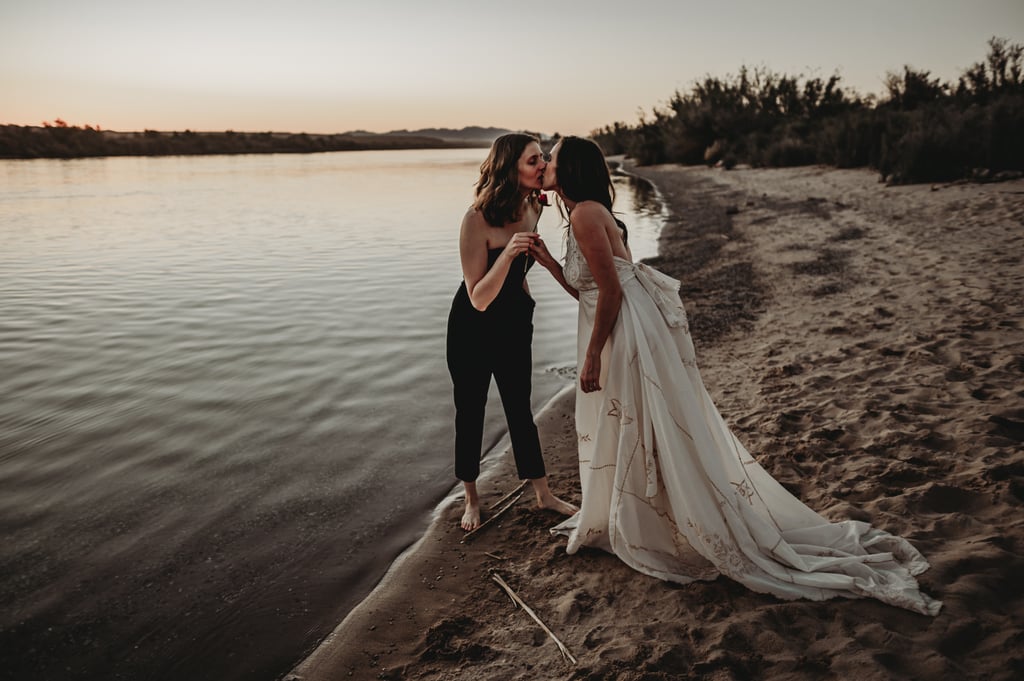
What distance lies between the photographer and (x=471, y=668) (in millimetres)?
2648

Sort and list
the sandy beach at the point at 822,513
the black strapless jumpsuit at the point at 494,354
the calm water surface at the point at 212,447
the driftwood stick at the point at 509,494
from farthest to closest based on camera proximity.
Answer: the driftwood stick at the point at 509,494 → the black strapless jumpsuit at the point at 494,354 → the calm water surface at the point at 212,447 → the sandy beach at the point at 822,513

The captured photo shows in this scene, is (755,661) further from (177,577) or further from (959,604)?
(177,577)

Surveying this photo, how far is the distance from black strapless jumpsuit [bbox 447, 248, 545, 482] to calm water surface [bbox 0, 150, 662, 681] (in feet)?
2.78

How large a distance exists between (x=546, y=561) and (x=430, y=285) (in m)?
7.72

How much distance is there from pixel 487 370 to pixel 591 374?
2.33 ft

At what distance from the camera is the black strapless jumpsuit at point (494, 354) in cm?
348

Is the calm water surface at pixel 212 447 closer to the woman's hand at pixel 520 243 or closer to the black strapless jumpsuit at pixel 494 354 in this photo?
the black strapless jumpsuit at pixel 494 354

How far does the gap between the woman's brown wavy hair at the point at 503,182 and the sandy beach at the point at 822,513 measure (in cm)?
179

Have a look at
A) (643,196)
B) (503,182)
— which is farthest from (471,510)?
(643,196)

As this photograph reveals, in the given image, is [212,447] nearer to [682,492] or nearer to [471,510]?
[471,510]

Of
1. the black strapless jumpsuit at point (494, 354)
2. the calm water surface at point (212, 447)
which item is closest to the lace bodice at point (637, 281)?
the black strapless jumpsuit at point (494, 354)

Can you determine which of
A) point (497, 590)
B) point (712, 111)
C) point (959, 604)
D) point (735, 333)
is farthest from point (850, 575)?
point (712, 111)

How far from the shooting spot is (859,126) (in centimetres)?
2008

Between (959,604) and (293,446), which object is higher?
(959,604)
